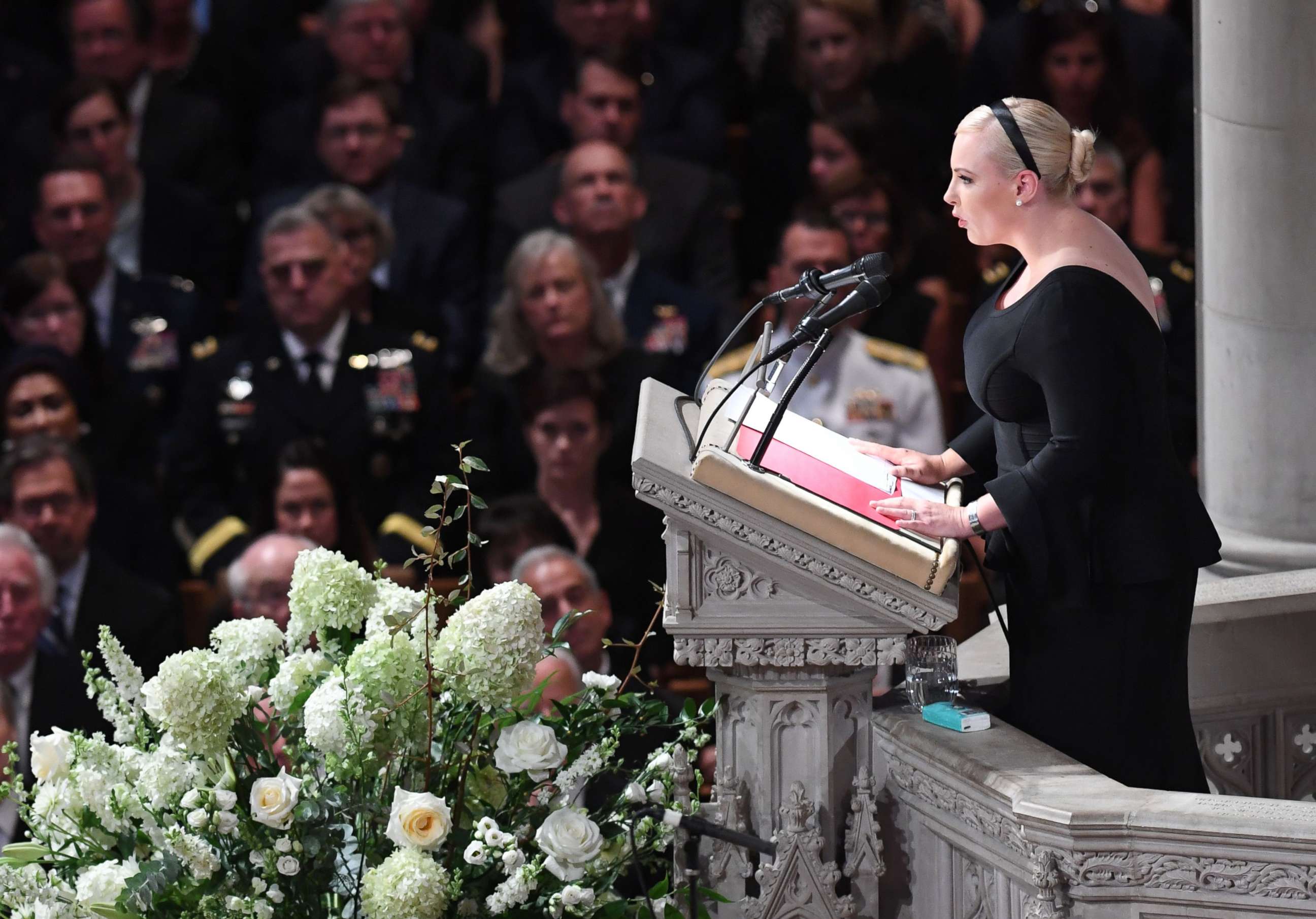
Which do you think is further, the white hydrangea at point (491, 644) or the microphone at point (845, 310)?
the microphone at point (845, 310)

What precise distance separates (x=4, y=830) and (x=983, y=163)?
309cm

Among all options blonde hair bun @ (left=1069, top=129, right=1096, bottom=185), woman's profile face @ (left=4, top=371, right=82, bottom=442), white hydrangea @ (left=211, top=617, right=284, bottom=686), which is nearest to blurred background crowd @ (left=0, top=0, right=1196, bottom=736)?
woman's profile face @ (left=4, top=371, right=82, bottom=442)

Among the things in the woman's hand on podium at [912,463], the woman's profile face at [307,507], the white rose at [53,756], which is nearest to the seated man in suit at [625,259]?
the woman's profile face at [307,507]

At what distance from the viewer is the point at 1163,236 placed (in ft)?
20.6

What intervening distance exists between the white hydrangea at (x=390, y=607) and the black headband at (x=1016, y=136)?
957mm

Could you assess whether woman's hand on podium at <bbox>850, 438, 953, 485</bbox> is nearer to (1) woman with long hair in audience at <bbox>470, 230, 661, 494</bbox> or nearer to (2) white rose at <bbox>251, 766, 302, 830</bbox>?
(2) white rose at <bbox>251, 766, 302, 830</bbox>

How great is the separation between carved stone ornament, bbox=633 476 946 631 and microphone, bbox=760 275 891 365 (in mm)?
230

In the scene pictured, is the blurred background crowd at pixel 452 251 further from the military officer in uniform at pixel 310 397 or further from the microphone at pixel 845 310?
the microphone at pixel 845 310

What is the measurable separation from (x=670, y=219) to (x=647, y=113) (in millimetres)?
609

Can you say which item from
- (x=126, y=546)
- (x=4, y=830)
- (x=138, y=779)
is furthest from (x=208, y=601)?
(x=138, y=779)

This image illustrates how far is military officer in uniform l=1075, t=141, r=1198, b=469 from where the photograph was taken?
5.73 metres

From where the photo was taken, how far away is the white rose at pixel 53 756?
2.44 m

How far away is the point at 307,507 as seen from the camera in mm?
5395

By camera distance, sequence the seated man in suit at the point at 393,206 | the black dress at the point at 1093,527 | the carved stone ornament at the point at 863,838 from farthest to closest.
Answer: the seated man in suit at the point at 393,206 → the carved stone ornament at the point at 863,838 → the black dress at the point at 1093,527
